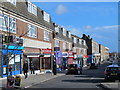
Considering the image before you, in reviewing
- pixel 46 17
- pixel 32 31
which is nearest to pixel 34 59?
pixel 32 31

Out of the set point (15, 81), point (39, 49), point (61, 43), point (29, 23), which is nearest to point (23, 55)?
point (29, 23)

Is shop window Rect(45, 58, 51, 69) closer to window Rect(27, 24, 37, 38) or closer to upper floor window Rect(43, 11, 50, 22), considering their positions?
upper floor window Rect(43, 11, 50, 22)

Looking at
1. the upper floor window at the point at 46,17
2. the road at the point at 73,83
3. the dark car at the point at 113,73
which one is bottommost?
the road at the point at 73,83

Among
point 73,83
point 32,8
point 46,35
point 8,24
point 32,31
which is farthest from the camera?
point 46,35

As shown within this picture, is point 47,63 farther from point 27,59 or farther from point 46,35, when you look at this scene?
point 27,59

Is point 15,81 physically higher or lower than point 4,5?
lower

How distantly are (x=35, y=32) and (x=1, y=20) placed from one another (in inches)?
402

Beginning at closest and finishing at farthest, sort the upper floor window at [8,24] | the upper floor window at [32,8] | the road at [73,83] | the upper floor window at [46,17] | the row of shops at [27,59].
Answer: the road at [73,83], the row of shops at [27,59], the upper floor window at [8,24], the upper floor window at [32,8], the upper floor window at [46,17]

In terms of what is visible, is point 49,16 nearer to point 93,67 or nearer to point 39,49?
point 39,49

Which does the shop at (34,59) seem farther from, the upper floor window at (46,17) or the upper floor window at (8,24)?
the upper floor window at (46,17)

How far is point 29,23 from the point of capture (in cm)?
3045

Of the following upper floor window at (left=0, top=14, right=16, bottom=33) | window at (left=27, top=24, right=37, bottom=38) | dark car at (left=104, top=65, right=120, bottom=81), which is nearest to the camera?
dark car at (left=104, top=65, right=120, bottom=81)

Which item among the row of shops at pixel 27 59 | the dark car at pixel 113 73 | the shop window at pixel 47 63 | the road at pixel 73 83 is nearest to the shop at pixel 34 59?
the row of shops at pixel 27 59

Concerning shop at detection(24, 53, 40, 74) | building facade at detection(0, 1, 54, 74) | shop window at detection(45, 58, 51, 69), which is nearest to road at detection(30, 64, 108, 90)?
building facade at detection(0, 1, 54, 74)
